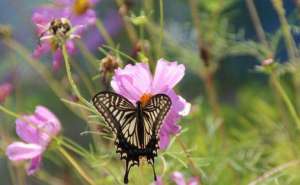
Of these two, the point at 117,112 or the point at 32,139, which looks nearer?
the point at 117,112

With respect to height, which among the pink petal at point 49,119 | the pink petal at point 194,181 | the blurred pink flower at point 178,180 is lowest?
the pink petal at point 194,181

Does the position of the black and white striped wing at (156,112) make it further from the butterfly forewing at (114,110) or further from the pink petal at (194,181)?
the pink petal at (194,181)

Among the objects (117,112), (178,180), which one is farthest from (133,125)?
(178,180)

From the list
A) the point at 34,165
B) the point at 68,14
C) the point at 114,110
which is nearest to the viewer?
the point at 114,110

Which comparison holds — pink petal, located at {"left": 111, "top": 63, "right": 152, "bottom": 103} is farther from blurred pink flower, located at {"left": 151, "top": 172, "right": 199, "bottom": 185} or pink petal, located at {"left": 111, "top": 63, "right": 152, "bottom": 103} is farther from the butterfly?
blurred pink flower, located at {"left": 151, "top": 172, "right": 199, "bottom": 185}

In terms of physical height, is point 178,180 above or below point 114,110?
below

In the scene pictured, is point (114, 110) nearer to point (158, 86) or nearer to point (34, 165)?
point (158, 86)

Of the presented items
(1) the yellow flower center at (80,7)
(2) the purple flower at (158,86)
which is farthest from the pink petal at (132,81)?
(1) the yellow flower center at (80,7)
